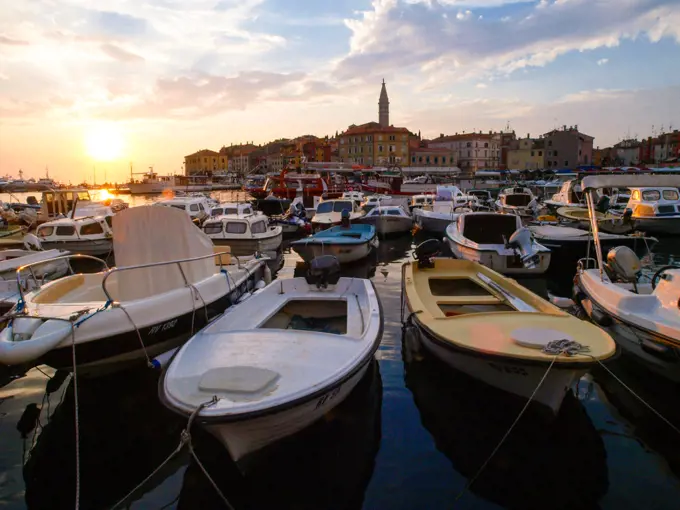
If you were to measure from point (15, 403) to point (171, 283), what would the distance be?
2843mm

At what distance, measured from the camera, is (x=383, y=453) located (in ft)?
18.4

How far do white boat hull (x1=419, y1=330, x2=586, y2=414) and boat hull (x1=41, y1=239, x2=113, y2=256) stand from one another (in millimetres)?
16711

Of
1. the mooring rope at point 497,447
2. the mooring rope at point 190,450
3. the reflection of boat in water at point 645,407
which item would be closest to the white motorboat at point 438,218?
the reflection of boat in water at point 645,407

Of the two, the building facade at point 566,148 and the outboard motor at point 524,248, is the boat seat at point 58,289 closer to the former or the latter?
the outboard motor at point 524,248

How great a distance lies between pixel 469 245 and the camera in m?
14.3

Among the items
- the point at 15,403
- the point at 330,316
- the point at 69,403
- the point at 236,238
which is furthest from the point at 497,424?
the point at 236,238

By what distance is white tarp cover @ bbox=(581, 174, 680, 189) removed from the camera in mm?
7688

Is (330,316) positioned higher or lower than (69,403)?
higher

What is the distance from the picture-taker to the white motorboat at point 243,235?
60.3 feet

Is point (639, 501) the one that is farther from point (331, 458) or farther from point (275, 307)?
point (275, 307)

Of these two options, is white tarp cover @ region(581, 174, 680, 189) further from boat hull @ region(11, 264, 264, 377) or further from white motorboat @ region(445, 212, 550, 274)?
boat hull @ region(11, 264, 264, 377)

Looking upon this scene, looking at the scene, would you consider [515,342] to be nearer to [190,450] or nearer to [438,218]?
[190,450]

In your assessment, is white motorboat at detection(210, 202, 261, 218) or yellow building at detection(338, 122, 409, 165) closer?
white motorboat at detection(210, 202, 261, 218)

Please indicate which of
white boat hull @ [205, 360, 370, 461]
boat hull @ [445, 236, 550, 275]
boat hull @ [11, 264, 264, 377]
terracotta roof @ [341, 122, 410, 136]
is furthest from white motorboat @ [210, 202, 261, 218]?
terracotta roof @ [341, 122, 410, 136]
